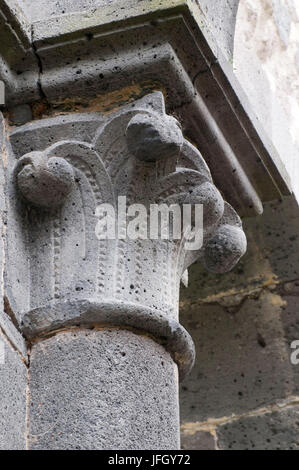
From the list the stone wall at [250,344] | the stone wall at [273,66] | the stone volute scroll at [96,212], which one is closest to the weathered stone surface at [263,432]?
the stone wall at [250,344]

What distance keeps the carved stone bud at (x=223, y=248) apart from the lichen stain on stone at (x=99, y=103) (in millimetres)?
400

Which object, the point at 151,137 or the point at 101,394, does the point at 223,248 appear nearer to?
the point at 151,137

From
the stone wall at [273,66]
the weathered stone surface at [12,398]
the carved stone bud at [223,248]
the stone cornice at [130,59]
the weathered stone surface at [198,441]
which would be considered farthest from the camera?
the weathered stone surface at [198,441]

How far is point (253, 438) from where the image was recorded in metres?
3.79

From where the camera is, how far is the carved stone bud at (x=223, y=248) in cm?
291

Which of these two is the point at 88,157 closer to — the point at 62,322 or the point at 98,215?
the point at 98,215

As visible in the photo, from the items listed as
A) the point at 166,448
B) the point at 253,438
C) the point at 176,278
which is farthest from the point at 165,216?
the point at 253,438

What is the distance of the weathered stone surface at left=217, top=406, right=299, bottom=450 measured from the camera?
374 centimetres

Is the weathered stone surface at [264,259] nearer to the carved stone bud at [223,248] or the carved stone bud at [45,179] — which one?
the carved stone bud at [223,248]

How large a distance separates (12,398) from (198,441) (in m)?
1.56

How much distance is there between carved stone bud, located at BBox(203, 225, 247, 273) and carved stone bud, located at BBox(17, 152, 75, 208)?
0.44 metres

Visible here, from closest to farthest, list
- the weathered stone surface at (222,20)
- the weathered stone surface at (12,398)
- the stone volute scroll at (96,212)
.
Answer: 1. the weathered stone surface at (12,398)
2. the stone volute scroll at (96,212)
3. the weathered stone surface at (222,20)

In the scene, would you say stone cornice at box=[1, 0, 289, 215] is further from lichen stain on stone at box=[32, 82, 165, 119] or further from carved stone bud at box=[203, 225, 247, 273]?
carved stone bud at box=[203, 225, 247, 273]

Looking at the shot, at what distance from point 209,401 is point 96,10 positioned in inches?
62.6
